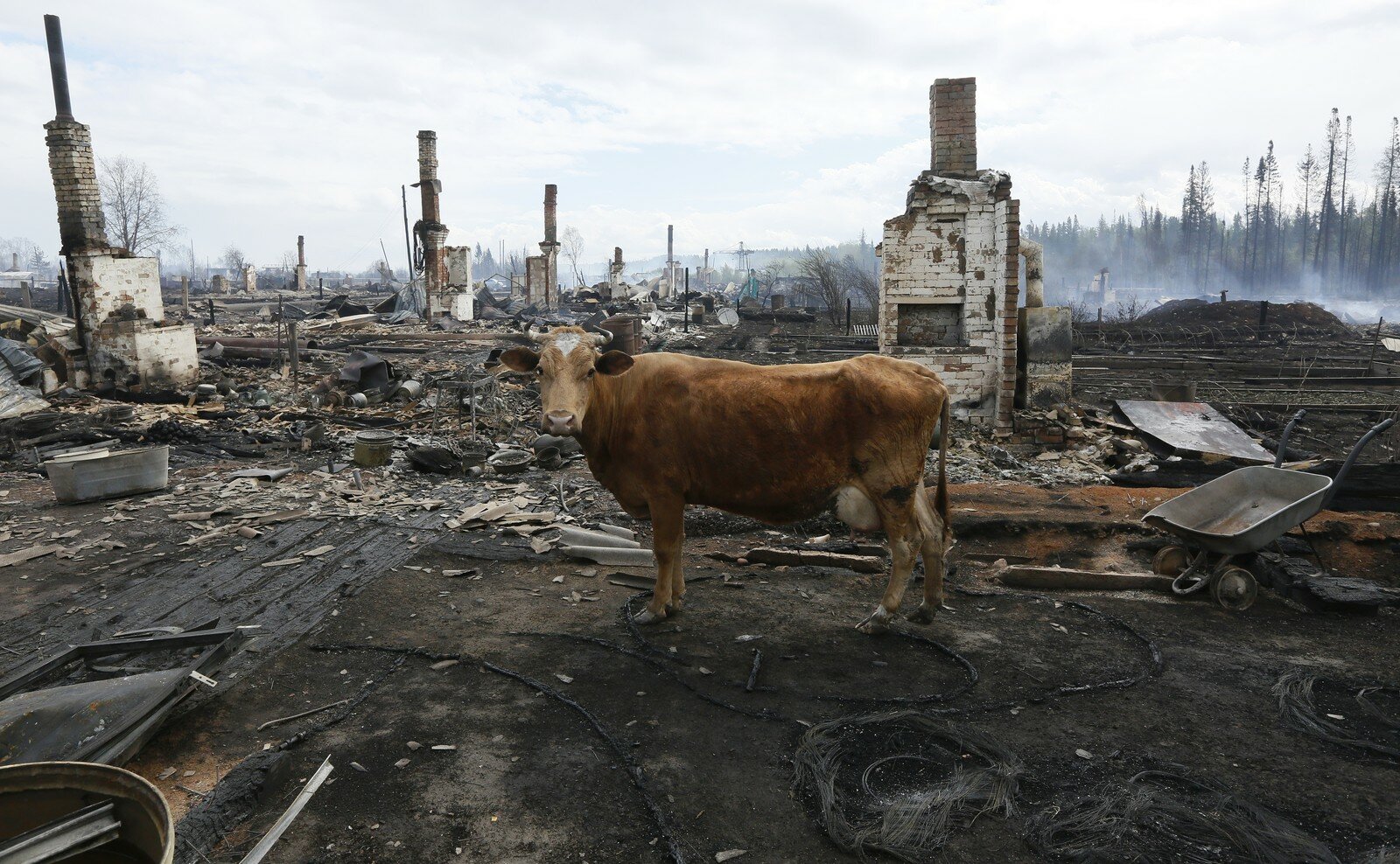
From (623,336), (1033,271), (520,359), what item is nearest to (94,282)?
(623,336)

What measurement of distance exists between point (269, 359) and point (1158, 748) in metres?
20.5

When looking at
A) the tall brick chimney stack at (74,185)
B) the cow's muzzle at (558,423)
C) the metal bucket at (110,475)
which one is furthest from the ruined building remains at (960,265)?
the tall brick chimney stack at (74,185)

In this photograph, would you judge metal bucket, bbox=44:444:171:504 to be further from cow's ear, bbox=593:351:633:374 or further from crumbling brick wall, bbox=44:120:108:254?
crumbling brick wall, bbox=44:120:108:254

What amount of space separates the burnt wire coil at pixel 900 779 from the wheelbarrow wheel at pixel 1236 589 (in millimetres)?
2911

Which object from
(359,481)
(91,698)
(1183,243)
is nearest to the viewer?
(91,698)

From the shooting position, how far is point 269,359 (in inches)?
773

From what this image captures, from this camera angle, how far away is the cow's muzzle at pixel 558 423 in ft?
16.0

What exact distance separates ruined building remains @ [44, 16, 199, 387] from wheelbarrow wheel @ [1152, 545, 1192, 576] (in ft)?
55.0

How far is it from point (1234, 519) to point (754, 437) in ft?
12.6

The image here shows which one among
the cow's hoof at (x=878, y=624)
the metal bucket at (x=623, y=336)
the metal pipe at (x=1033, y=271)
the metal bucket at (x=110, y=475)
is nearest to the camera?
the cow's hoof at (x=878, y=624)

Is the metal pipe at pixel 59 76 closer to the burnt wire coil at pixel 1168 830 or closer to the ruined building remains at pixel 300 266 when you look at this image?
the burnt wire coil at pixel 1168 830

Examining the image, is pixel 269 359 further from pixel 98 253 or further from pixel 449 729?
pixel 449 729

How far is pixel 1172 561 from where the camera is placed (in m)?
6.19

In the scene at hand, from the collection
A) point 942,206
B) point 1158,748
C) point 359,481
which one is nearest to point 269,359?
point 359,481
